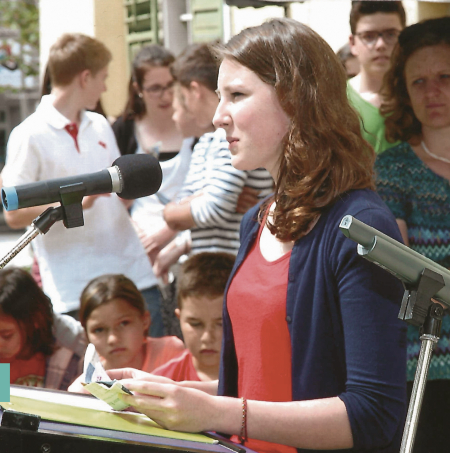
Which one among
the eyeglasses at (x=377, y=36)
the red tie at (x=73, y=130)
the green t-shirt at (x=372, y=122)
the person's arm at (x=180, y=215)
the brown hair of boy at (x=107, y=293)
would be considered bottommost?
the brown hair of boy at (x=107, y=293)

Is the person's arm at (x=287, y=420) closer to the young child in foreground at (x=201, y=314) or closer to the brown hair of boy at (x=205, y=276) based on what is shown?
the young child in foreground at (x=201, y=314)

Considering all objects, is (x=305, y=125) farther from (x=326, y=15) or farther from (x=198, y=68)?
(x=326, y=15)

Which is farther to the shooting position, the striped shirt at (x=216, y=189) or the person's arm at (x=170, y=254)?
the person's arm at (x=170, y=254)

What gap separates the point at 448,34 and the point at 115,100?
4.71ft

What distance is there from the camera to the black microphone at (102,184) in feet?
4.11

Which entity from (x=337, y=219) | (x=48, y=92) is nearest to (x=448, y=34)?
(x=337, y=219)

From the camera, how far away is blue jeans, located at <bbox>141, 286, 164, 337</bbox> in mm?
3006

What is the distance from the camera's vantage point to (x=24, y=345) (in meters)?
2.73

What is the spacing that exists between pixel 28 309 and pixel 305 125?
1673 millimetres

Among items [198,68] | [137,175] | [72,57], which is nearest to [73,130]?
[72,57]

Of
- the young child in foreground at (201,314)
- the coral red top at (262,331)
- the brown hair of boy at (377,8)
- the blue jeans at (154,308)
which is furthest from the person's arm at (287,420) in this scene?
the brown hair of boy at (377,8)

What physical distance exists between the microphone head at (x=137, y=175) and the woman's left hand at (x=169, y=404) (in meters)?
0.37

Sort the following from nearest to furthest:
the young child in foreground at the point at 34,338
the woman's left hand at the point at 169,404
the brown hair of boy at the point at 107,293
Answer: the woman's left hand at the point at 169,404, the young child in foreground at the point at 34,338, the brown hair of boy at the point at 107,293

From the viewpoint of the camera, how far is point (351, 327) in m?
1.29
